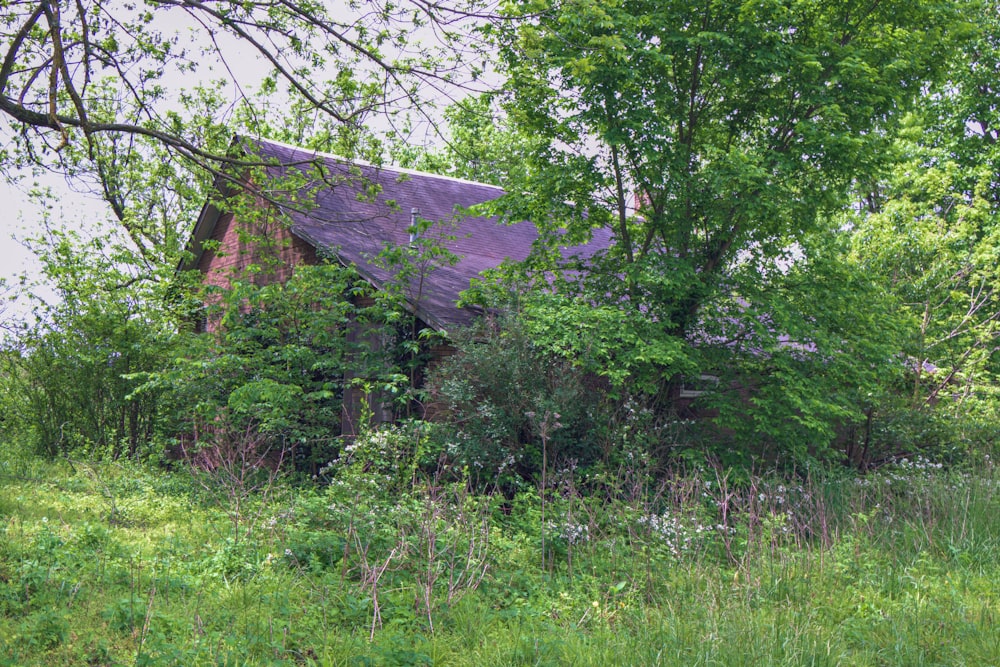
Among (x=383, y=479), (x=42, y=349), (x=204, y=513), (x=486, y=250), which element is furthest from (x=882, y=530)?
(x=42, y=349)

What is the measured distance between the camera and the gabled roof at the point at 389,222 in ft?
39.8

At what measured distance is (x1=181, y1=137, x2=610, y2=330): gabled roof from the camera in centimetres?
1212

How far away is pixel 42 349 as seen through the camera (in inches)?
592

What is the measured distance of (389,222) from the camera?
50.8 ft

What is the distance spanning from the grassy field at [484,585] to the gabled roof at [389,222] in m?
4.53

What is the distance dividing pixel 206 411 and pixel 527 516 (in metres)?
6.26

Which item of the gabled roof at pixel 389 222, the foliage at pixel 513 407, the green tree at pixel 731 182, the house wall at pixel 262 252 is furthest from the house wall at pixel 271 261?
the green tree at pixel 731 182

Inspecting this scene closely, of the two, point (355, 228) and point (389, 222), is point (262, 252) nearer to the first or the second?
point (355, 228)

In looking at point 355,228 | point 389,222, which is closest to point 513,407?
point 355,228

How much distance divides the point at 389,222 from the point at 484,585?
10006mm

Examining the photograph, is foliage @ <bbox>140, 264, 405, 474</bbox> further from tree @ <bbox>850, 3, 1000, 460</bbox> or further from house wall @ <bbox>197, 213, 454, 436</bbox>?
tree @ <bbox>850, 3, 1000, 460</bbox>

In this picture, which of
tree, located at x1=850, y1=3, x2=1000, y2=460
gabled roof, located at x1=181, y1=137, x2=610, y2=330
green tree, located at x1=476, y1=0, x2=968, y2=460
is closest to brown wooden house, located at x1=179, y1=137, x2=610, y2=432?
gabled roof, located at x1=181, y1=137, x2=610, y2=330

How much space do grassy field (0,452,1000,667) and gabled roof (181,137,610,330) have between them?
453 cm

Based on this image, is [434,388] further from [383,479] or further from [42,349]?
[42,349]
